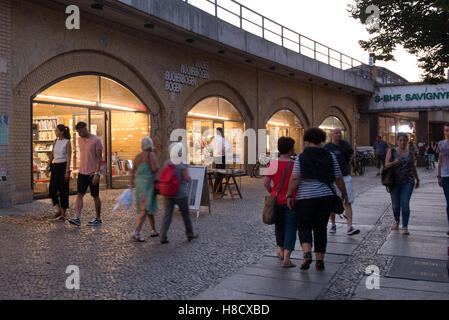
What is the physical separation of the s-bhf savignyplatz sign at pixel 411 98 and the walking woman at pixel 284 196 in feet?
87.9

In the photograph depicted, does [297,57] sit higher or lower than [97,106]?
higher

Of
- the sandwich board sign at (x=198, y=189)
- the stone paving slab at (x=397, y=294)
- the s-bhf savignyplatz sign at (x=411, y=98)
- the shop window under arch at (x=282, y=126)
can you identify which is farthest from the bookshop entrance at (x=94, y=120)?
the s-bhf savignyplatz sign at (x=411, y=98)

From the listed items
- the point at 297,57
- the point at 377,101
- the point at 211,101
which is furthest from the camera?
the point at 377,101

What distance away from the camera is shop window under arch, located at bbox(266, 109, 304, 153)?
2377cm

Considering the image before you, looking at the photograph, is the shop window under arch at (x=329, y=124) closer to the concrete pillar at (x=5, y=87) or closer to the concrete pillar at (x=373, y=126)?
the concrete pillar at (x=373, y=126)

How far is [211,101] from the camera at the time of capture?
61.5 ft

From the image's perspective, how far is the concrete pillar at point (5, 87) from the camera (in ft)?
33.9

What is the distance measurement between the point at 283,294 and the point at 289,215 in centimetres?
125

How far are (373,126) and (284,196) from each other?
98.3ft

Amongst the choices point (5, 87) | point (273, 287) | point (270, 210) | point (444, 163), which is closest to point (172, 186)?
point (270, 210)

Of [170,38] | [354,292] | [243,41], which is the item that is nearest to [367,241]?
[354,292]

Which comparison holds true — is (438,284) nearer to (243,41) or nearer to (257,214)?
(257,214)

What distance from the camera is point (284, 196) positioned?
18.5 ft

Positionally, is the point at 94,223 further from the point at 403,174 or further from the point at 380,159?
the point at 380,159
